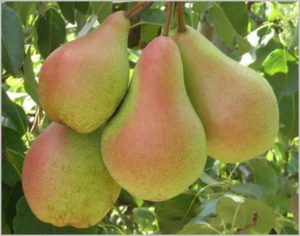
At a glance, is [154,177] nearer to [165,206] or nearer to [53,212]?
[53,212]

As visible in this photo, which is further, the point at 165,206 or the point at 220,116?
the point at 165,206

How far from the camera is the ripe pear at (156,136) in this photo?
910 mm

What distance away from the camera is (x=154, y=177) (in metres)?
0.91

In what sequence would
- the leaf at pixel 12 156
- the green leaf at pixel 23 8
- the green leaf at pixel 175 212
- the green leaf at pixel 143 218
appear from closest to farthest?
the leaf at pixel 12 156 < the green leaf at pixel 23 8 < the green leaf at pixel 175 212 < the green leaf at pixel 143 218

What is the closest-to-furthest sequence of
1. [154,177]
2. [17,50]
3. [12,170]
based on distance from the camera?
[154,177] < [17,50] < [12,170]

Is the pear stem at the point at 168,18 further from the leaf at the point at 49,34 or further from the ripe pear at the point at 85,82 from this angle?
the leaf at the point at 49,34

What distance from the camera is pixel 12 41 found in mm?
1202

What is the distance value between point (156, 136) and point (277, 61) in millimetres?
859

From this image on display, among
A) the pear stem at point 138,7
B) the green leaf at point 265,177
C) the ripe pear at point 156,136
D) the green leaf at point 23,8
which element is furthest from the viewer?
the green leaf at point 265,177

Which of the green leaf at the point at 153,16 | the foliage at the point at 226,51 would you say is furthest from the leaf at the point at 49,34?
the green leaf at the point at 153,16

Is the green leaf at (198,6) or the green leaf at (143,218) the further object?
the green leaf at (143,218)

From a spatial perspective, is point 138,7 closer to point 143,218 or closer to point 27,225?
point 27,225

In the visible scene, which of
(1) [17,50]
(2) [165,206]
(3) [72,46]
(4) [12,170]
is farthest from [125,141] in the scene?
(2) [165,206]

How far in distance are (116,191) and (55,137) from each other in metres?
0.13
